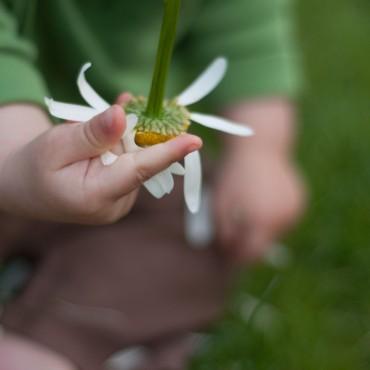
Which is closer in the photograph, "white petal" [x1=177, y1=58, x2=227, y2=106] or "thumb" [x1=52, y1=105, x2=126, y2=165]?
"thumb" [x1=52, y1=105, x2=126, y2=165]

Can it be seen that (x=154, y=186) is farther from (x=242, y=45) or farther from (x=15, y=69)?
(x=242, y=45)

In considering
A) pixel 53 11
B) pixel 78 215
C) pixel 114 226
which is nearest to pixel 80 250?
pixel 114 226

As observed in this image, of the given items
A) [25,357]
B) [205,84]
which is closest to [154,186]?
[205,84]

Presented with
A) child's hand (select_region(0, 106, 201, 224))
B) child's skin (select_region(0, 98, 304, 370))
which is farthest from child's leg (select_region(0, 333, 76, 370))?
child's hand (select_region(0, 106, 201, 224))

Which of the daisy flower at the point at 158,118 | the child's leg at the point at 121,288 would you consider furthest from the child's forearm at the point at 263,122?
the daisy flower at the point at 158,118

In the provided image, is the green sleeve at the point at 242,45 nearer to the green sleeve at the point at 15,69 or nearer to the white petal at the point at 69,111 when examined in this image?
the green sleeve at the point at 15,69

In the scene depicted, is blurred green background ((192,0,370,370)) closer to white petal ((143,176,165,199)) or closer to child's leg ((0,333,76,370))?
child's leg ((0,333,76,370))
